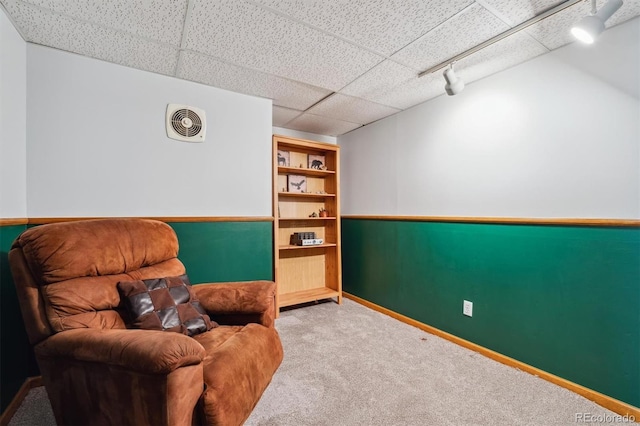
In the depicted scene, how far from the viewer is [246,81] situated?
2.43 metres

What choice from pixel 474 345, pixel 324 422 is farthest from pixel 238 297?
pixel 474 345

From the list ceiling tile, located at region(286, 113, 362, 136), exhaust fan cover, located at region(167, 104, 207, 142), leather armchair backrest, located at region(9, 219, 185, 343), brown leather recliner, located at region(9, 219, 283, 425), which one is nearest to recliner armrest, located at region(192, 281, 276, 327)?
brown leather recliner, located at region(9, 219, 283, 425)

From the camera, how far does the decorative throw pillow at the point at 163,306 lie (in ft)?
4.81

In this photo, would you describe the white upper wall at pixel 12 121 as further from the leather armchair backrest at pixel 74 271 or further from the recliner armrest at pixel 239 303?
the recliner armrest at pixel 239 303

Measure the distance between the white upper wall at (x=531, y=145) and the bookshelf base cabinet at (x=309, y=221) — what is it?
86 cm

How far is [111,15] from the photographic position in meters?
1.62

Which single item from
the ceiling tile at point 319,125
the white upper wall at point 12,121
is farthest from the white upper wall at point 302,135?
the white upper wall at point 12,121

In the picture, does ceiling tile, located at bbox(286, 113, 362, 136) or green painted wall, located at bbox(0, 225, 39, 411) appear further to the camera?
ceiling tile, located at bbox(286, 113, 362, 136)

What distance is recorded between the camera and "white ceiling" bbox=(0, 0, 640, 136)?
5.11ft

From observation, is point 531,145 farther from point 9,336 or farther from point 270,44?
point 9,336

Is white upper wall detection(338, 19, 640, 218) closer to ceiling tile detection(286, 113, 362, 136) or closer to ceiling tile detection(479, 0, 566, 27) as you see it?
ceiling tile detection(479, 0, 566, 27)

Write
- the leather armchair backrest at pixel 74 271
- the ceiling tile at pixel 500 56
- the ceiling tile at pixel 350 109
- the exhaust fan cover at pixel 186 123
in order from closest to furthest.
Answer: the leather armchair backrest at pixel 74 271 → the ceiling tile at pixel 500 56 → the exhaust fan cover at pixel 186 123 → the ceiling tile at pixel 350 109

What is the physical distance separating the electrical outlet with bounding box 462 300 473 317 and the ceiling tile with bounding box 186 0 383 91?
2.06m

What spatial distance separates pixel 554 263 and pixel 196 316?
7.49ft
